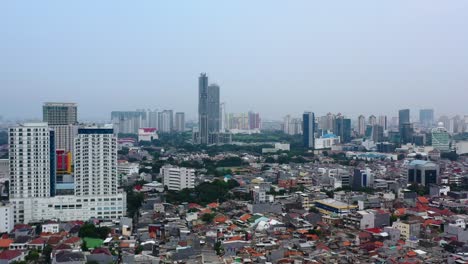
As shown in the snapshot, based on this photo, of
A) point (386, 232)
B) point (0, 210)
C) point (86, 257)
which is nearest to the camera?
point (86, 257)

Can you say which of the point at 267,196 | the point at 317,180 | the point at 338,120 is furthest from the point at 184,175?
the point at 338,120

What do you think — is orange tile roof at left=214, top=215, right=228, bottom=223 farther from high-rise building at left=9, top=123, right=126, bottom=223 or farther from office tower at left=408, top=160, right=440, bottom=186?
office tower at left=408, top=160, right=440, bottom=186

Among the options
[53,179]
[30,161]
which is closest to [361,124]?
[53,179]

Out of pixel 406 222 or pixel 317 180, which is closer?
pixel 406 222

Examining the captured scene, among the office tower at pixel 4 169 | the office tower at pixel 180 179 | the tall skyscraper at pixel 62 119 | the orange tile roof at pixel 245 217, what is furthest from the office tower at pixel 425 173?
the tall skyscraper at pixel 62 119

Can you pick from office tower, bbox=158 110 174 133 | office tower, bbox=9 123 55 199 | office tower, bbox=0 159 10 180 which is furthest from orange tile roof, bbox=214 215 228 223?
office tower, bbox=158 110 174 133

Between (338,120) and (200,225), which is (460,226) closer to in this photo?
(200,225)

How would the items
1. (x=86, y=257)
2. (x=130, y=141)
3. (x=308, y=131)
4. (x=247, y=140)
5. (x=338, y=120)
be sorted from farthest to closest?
1. (x=247, y=140)
2. (x=338, y=120)
3. (x=130, y=141)
4. (x=308, y=131)
5. (x=86, y=257)
